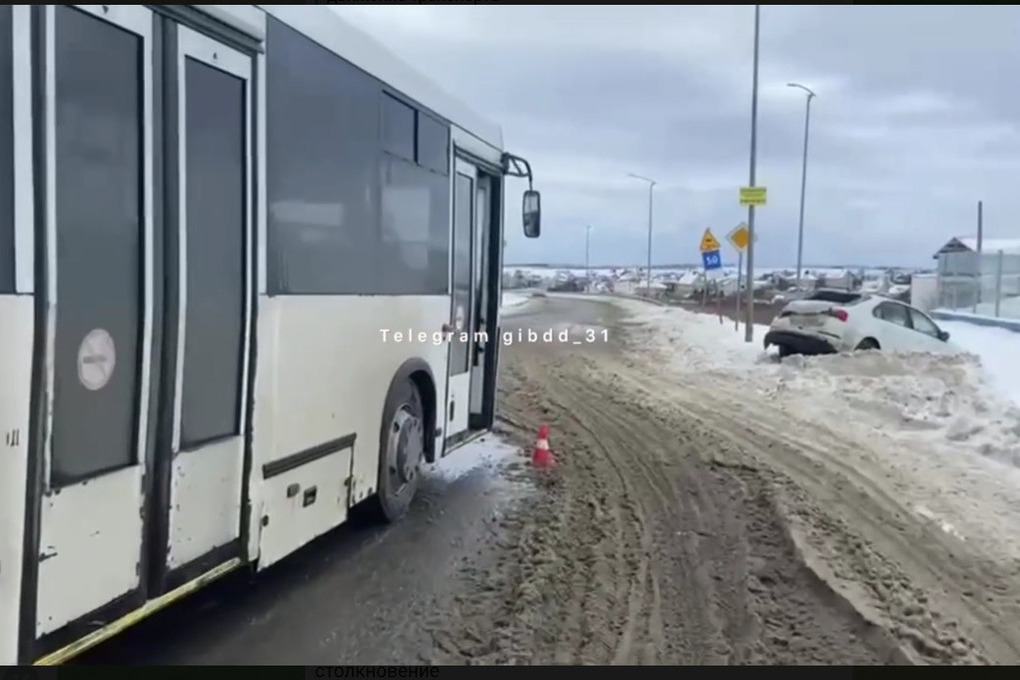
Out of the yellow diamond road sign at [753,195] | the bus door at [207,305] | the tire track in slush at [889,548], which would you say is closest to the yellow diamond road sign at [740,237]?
the yellow diamond road sign at [753,195]

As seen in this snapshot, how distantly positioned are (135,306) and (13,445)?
743mm

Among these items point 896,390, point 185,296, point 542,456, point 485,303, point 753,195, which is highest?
point 753,195

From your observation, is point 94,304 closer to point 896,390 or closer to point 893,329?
point 896,390

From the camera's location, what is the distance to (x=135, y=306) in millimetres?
3531

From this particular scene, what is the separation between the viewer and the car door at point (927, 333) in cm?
1695

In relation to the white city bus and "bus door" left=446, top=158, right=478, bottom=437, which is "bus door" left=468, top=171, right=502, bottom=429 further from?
the white city bus

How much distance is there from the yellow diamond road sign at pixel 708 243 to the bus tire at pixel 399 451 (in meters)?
21.3

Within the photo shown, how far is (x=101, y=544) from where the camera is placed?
3.40 meters

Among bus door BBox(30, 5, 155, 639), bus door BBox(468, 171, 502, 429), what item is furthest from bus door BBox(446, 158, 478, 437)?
bus door BBox(30, 5, 155, 639)

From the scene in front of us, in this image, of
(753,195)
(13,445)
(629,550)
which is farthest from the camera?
(753,195)

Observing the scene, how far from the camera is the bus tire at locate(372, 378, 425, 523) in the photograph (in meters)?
6.14

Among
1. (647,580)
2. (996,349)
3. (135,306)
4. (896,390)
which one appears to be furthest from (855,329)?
(135,306)

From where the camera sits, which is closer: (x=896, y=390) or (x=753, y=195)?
(x=896, y=390)

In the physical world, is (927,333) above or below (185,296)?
below
